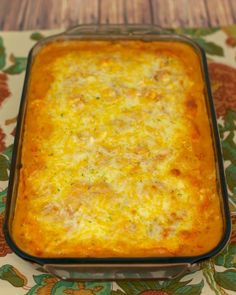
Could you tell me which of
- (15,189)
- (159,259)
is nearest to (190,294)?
(159,259)

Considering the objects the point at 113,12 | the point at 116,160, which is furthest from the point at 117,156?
the point at 113,12

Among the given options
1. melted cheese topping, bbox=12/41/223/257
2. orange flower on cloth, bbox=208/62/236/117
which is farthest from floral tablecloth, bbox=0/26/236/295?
melted cheese topping, bbox=12/41/223/257

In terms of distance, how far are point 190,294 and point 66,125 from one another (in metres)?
0.83

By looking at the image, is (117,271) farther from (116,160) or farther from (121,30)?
(121,30)

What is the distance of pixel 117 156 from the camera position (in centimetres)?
196

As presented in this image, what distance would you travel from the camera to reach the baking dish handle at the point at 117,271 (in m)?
1.61

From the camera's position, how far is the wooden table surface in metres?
2.99

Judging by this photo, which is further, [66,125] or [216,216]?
[66,125]

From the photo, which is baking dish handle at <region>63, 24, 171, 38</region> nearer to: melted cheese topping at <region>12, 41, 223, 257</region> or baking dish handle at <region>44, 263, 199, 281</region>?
melted cheese topping at <region>12, 41, 223, 257</region>

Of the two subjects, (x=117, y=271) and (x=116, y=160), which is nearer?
(x=117, y=271)

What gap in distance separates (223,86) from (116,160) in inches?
33.7

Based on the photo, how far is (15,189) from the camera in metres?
1.84

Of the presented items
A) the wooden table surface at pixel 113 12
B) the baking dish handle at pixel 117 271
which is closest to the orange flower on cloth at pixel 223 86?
the wooden table surface at pixel 113 12

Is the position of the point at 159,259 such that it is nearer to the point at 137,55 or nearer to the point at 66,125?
the point at 66,125
